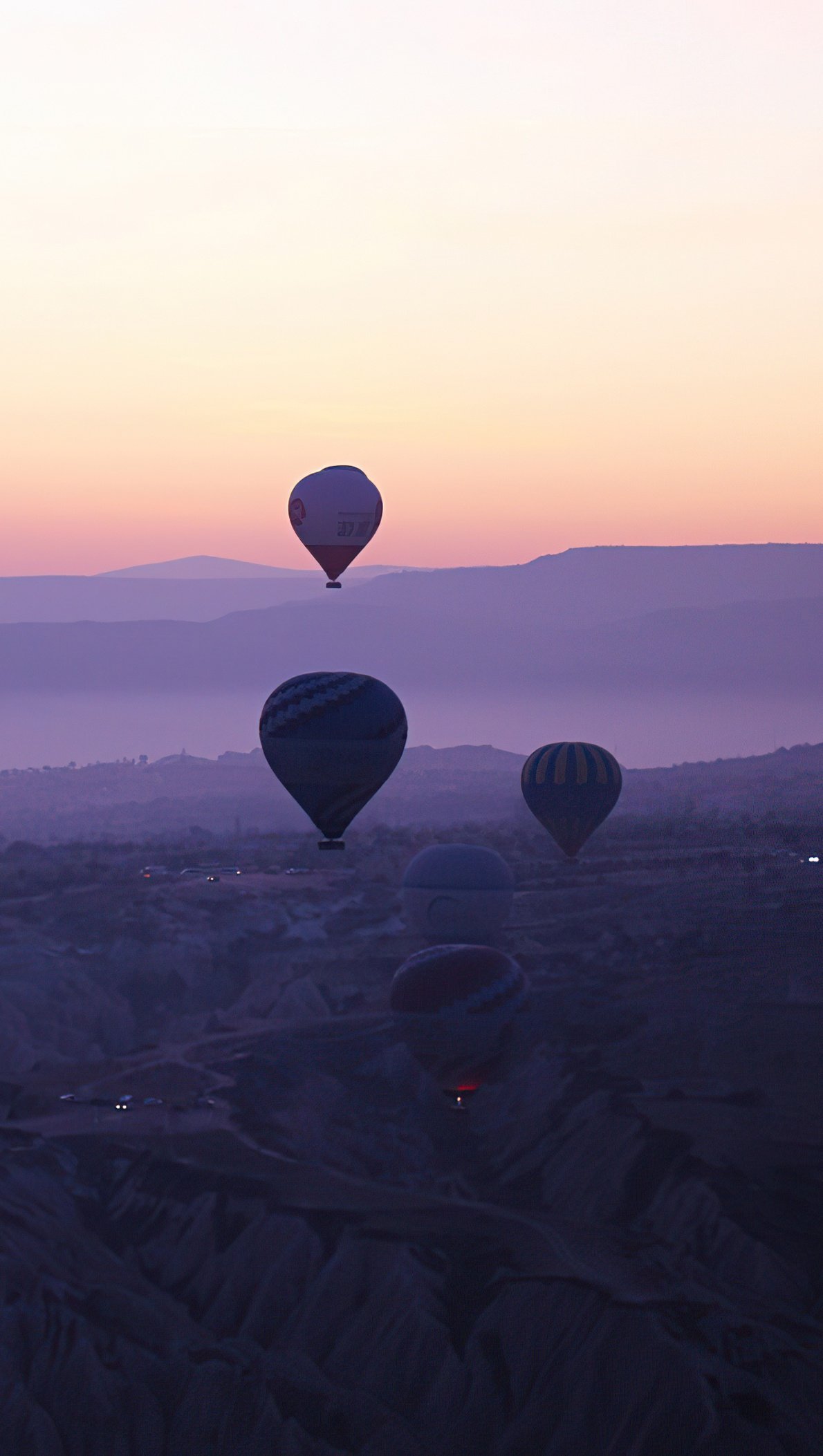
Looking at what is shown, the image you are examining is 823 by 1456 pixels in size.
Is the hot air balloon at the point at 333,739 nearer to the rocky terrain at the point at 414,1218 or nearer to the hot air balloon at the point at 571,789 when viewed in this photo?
the rocky terrain at the point at 414,1218

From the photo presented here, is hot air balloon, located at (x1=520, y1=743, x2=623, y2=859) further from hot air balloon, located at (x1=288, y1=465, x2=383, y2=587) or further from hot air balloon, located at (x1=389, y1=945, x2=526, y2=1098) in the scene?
hot air balloon, located at (x1=389, y1=945, x2=526, y2=1098)

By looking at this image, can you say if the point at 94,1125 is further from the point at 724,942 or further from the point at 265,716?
the point at 724,942

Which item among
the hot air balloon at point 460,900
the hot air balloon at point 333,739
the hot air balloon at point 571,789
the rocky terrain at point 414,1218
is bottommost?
the rocky terrain at point 414,1218

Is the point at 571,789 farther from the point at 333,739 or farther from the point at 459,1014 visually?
the point at 459,1014

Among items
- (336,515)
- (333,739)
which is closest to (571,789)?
(336,515)

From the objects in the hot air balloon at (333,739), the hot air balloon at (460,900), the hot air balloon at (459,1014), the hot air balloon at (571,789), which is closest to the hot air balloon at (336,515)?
the hot air balloon at (333,739)
